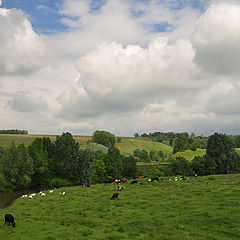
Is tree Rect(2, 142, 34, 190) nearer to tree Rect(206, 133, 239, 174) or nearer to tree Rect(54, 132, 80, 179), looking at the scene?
tree Rect(54, 132, 80, 179)

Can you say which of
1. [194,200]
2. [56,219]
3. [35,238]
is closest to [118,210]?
[56,219]

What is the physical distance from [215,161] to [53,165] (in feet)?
208

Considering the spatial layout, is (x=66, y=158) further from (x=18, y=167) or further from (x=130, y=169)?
(x=130, y=169)

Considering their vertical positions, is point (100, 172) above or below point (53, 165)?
below

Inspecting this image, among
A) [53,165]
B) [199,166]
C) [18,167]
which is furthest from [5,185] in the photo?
[199,166]

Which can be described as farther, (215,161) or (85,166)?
(215,161)

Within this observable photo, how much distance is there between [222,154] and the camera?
88438 millimetres

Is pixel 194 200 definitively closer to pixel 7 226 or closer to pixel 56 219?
pixel 56 219

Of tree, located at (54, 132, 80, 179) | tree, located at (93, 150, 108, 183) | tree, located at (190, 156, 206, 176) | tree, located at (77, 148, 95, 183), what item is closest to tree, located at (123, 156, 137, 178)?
tree, located at (93, 150, 108, 183)

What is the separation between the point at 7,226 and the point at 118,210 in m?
12.6

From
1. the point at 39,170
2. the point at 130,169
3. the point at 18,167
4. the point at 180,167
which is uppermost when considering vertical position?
the point at 18,167

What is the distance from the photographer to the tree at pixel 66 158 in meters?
77.0

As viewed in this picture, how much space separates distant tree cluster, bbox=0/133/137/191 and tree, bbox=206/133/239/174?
3812 centimetres

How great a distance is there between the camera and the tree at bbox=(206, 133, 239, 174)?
88.4m
